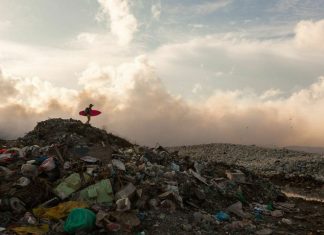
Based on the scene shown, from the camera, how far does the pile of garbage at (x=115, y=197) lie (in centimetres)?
871

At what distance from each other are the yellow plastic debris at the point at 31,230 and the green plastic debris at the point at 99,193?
1.39 metres

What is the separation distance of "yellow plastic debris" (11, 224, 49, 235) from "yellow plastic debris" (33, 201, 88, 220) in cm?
42

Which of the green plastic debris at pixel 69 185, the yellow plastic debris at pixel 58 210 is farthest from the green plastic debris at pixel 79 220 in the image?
the green plastic debris at pixel 69 185

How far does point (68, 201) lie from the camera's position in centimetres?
963

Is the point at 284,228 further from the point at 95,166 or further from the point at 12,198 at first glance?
the point at 12,198

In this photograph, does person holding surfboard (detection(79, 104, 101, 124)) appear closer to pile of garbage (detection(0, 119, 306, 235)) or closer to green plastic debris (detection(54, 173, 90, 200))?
pile of garbage (detection(0, 119, 306, 235))

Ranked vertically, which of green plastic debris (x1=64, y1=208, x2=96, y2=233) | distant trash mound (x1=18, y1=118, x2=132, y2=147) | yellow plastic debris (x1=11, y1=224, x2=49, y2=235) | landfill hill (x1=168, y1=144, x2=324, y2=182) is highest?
distant trash mound (x1=18, y1=118, x2=132, y2=147)

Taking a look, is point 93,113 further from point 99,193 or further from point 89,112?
point 99,193

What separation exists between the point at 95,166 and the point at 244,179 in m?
5.56

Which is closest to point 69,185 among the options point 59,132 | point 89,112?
point 59,132

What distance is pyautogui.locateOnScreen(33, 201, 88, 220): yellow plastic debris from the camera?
29.3 ft

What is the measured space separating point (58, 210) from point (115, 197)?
134 centimetres

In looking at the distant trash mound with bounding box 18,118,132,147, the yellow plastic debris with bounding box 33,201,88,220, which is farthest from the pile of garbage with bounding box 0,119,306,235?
the distant trash mound with bounding box 18,118,132,147

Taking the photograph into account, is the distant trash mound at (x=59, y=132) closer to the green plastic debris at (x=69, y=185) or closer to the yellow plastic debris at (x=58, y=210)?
the green plastic debris at (x=69, y=185)
